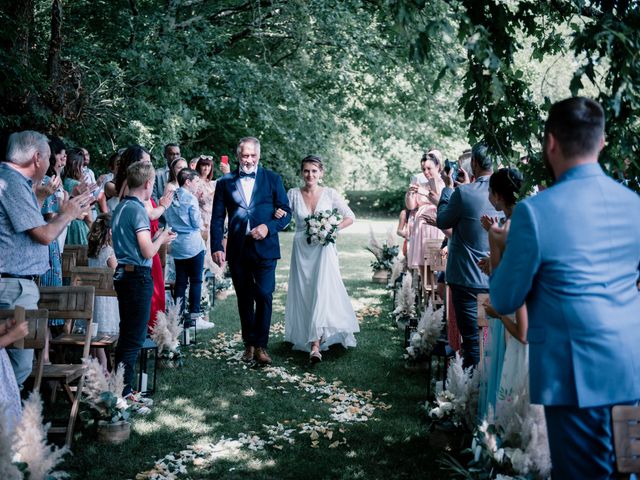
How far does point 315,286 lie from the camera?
7.71m

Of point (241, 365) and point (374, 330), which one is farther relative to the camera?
point (374, 330)

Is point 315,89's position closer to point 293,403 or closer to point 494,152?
point 293,403

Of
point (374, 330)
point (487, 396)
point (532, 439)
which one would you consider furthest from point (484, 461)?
point (374, 330)

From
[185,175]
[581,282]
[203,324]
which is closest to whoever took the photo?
[581,282]

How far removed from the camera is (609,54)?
9.61 feet

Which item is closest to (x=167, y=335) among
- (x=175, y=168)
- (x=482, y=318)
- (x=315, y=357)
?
(x=315, y=357)

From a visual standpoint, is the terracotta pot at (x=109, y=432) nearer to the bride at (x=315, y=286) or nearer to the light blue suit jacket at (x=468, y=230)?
the light blue suit jacket at (x=468, y=230)

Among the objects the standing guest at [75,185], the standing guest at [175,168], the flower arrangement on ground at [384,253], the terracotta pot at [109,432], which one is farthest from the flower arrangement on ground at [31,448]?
the flower arrangement on ground at [384,253]

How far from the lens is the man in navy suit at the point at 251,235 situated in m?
7.09

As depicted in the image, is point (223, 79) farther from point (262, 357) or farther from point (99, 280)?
point (99, 280)

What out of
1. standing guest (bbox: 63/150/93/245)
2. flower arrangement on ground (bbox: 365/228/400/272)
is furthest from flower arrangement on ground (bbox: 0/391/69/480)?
flower arrangement on ground (bbox: 365/228/400/272)

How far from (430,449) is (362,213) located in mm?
36135

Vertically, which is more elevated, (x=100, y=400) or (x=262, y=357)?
(x=100, y=400)

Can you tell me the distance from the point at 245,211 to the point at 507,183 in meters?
3.58
